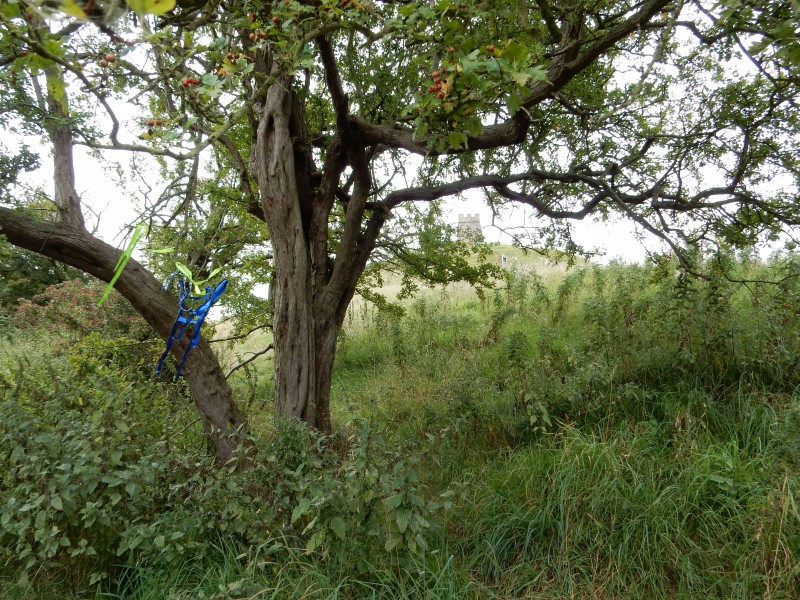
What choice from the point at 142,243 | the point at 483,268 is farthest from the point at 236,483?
the point at 142,243

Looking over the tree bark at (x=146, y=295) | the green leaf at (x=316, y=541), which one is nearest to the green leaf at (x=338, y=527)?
the green leaf at (x=316, y=541)

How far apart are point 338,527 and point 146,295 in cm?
243

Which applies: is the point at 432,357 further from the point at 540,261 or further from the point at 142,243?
the point at 540,261

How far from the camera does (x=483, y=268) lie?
6707 millimetres

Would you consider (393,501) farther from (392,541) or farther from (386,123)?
(386,123)

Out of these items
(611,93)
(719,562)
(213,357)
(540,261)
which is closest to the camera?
(719,562)

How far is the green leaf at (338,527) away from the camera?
8.16 feet

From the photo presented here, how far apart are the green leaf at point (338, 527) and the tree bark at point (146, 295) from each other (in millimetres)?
1077

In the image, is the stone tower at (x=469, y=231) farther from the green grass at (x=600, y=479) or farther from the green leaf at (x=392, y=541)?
the green leaf at (x=392, y=541)

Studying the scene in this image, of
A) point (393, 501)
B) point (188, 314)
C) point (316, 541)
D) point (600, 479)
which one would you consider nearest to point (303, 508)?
point (316, 541)

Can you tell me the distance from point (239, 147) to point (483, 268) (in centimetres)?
349

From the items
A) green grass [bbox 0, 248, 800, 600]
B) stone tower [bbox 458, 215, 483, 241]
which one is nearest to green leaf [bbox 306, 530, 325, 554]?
green grass [bbox 0, 248, 800, 600]

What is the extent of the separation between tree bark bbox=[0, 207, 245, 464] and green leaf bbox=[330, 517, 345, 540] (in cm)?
108

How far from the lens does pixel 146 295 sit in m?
3.79
